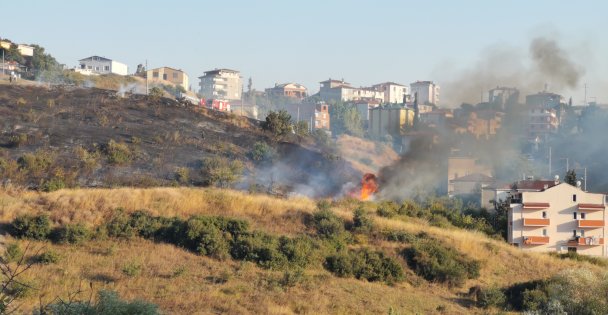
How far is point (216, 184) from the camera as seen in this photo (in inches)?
1690

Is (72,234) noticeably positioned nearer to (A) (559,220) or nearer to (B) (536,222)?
(B) (536,222)

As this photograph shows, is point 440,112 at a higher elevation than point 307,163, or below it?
higher

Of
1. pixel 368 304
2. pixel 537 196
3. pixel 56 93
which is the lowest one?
pixel 368 304

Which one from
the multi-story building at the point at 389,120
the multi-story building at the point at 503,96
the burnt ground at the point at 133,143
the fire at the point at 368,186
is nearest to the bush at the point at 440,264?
the burnt ground at the point at 133,143

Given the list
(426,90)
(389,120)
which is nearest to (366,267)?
(389,120)

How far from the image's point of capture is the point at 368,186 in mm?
50406

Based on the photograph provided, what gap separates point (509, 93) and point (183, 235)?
65.7 metres

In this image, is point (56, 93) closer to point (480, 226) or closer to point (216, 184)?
point (216, 184)

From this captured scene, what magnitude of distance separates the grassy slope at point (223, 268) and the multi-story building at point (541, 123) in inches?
3084

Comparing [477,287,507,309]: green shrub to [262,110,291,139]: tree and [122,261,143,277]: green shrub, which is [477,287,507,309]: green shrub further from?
[262,110,291,139]: tree

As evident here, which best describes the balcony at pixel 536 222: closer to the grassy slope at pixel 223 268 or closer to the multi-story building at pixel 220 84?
the grassy slope at pixel 223 268

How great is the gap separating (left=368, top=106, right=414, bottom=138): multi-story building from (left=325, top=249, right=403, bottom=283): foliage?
2859 inches

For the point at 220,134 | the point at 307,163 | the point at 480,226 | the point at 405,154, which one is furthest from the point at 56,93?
the point at 480,226

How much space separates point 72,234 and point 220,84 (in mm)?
125122
